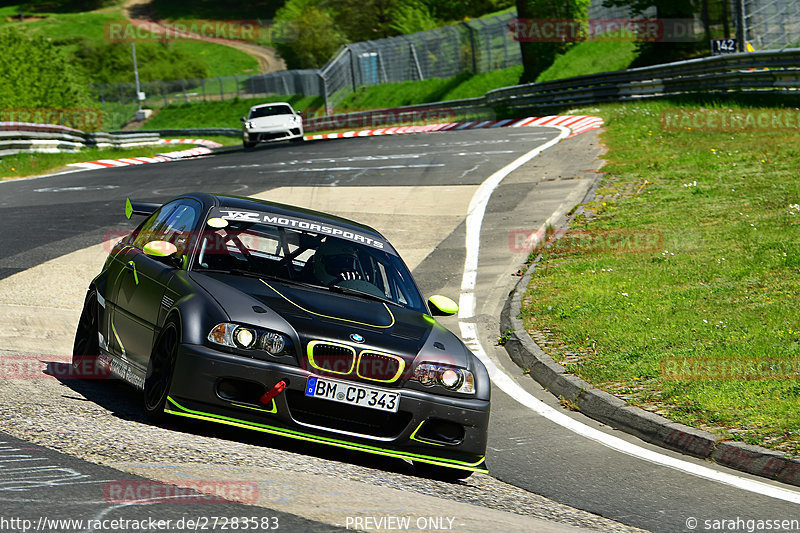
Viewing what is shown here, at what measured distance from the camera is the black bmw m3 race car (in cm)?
575

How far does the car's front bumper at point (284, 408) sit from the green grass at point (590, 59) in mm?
40086

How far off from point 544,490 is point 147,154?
30.6 meters

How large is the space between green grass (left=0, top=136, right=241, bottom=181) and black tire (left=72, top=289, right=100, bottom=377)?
2062 cm

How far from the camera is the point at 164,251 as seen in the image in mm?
6652

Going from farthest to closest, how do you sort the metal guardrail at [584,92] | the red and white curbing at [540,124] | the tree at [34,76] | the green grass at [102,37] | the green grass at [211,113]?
the green grass at [102,37], the green grass at [211,113], the tree at [34,76], the red and white curbing at [540,124], the metal guardrail at [584,92]

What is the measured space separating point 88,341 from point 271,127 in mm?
28848

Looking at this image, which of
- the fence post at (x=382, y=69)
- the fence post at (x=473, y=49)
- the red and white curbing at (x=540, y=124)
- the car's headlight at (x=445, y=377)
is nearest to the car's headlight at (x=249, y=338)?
the car's headlight at (x=445, y=377)

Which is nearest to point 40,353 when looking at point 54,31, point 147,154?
point 147,154

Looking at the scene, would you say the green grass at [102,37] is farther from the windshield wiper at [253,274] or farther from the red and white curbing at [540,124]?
the windshield wiper at [253,274]

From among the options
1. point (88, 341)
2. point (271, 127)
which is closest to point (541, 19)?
point (271, 127)

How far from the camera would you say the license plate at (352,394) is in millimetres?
5758

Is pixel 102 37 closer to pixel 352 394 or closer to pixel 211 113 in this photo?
pixel 211 113

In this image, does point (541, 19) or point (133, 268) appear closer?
point (133, 268)

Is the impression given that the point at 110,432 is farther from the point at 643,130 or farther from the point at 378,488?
the point at 643,130
